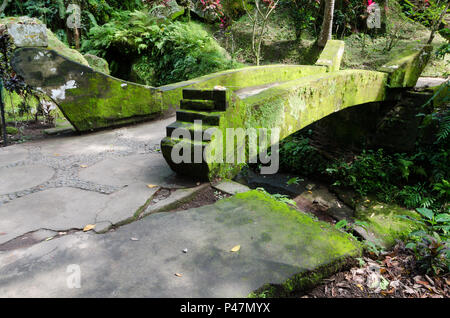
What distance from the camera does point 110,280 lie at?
175 centimetres

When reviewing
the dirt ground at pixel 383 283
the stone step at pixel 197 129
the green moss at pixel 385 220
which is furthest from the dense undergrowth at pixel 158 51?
the dirt ground at pixel 383 283

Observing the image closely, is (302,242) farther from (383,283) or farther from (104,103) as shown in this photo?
(104,103)

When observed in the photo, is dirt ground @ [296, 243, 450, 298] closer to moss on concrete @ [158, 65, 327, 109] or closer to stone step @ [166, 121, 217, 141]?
stone step @ [166, 121, 217, 141]

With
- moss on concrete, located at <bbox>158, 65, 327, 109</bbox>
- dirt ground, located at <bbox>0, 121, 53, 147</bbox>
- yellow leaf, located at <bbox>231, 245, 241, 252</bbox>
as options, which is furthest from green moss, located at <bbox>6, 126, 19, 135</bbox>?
yellow leaf, located at <bbox>231, 245, 241, 252</bbox>

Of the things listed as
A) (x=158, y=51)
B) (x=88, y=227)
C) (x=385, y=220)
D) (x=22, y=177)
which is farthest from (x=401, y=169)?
(x=22, y=177)

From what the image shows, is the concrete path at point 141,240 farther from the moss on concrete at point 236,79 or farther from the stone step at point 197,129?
the moss on concrete at point 236,79

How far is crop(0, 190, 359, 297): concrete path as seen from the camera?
1714mm

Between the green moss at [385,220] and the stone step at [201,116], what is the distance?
450 cm

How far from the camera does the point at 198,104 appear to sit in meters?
3.15

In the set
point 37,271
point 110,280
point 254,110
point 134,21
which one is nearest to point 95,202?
point 37,271

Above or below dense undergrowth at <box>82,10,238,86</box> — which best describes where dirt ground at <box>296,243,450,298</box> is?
below

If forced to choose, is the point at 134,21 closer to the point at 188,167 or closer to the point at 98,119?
the point at 98,119

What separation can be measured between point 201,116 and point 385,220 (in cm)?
550

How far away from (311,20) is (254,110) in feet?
34.9
